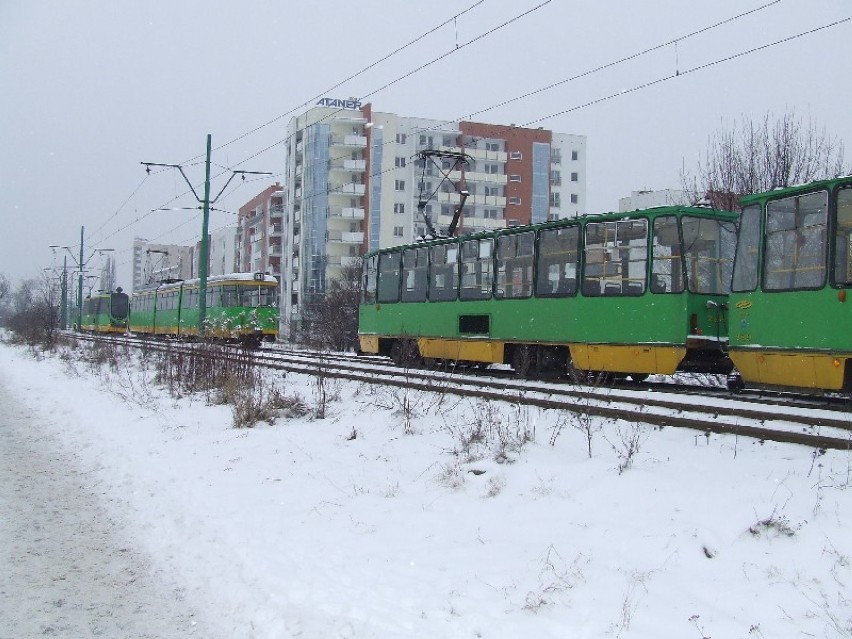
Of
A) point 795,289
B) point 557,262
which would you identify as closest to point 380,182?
point 557,262

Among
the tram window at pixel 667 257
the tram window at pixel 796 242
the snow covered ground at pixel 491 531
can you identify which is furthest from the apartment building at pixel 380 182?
the snow covered ground at pixel 491 531

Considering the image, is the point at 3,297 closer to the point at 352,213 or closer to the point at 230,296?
the point at 352,213

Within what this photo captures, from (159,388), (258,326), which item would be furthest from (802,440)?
(258,326)

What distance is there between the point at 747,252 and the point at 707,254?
1758 millimetres

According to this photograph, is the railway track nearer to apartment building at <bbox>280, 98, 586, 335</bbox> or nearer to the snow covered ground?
the snow covered ground

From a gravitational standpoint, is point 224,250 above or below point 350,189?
below

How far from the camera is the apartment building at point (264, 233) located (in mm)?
74750

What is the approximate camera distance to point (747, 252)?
399 inches

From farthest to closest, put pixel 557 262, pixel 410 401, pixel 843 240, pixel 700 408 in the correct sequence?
pixel 557 262
pixel 410 401
pixel 843 240
pixel 700 408

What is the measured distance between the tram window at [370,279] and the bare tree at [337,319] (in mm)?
8775

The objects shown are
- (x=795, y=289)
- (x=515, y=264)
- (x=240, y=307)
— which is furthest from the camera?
(x=240, y=307)

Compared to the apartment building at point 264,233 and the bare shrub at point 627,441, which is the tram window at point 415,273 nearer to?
the bare shrub at point 627,441

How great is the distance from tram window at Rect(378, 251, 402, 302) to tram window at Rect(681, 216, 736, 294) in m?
7.99

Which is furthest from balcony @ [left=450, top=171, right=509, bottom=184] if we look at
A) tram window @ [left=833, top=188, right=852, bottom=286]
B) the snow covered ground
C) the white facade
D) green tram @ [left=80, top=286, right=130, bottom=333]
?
the snow covered ground
